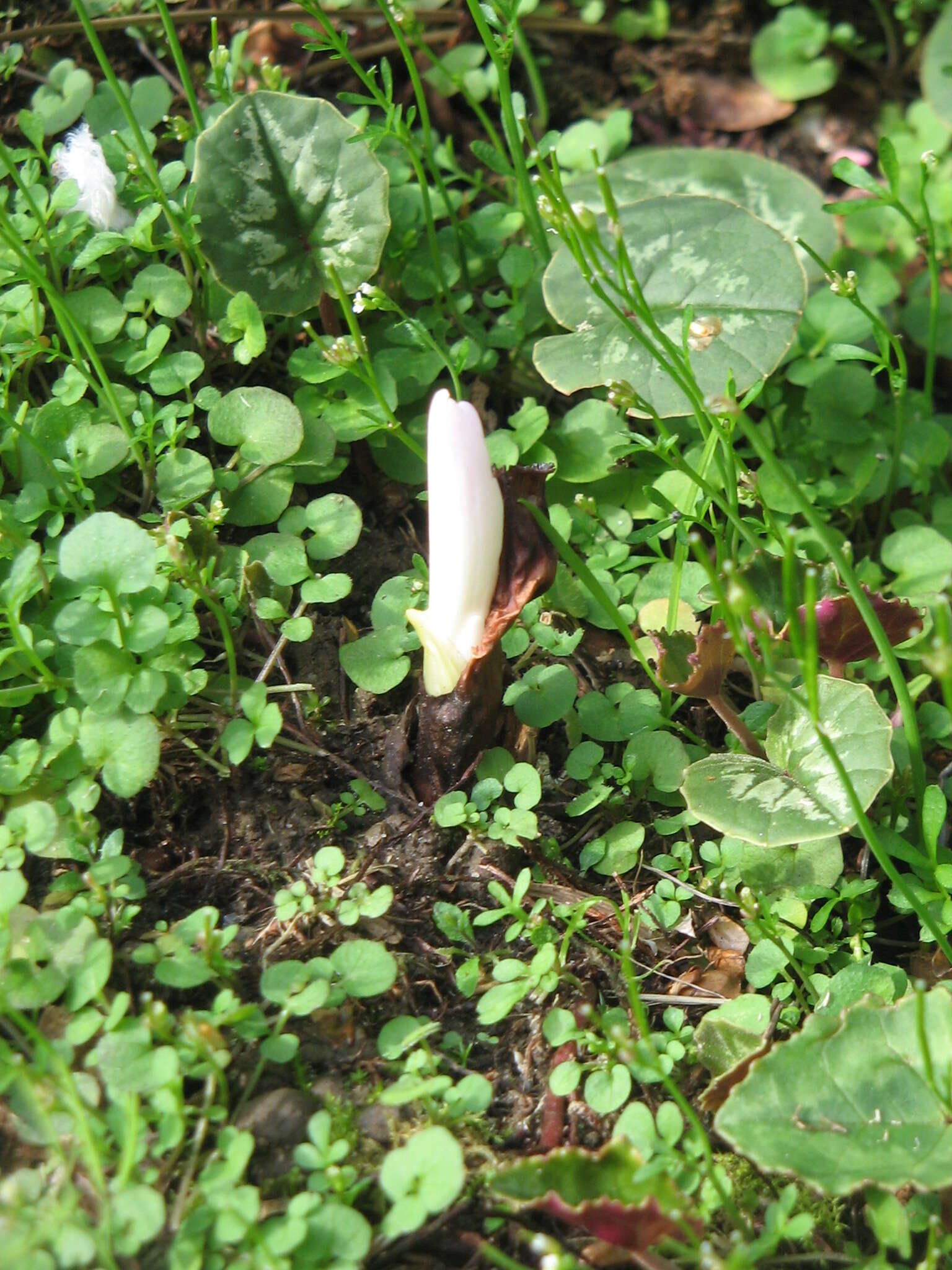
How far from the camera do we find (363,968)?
1.28m

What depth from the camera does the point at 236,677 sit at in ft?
5.08

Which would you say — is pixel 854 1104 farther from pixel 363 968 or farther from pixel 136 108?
pixel 136 108

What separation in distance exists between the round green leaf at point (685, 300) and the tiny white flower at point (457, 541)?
504 millimetres

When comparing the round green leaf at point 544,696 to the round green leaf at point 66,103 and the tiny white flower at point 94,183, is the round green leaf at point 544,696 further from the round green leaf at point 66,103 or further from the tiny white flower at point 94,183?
the round green leaf at point 66,103

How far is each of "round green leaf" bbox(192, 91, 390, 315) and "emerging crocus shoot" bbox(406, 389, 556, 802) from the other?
494 mm

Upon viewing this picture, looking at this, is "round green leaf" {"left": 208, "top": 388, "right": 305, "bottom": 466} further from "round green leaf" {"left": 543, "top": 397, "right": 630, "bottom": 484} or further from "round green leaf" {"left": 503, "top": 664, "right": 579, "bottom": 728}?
"round green leaf" {"left": 503, "top": 664, "right": 579, "bottom": 728}

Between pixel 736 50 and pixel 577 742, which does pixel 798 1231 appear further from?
pixel 736 50

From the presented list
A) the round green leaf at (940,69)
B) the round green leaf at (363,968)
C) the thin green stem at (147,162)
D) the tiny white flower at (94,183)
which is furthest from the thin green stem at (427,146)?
the round green leaf at (940,69)

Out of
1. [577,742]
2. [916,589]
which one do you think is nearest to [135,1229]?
[577,742]

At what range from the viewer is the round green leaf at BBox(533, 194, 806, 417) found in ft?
6.03

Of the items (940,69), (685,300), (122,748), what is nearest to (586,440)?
(685,300)

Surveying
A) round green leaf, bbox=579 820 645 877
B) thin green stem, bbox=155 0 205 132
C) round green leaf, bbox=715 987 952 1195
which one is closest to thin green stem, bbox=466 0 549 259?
thin green stem, bbox=155 0 205 132

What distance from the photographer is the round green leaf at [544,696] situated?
1.58 m

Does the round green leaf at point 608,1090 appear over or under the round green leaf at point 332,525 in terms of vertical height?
under
